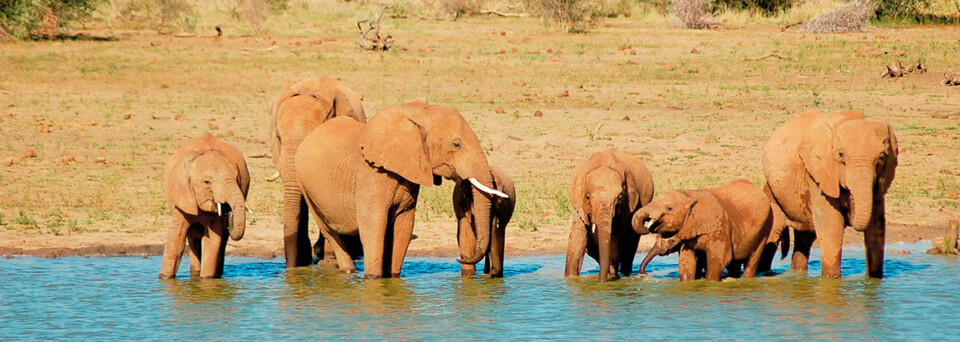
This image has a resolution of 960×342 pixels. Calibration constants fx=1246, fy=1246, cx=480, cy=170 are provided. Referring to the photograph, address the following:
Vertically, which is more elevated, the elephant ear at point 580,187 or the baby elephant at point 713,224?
the elephant ear at point 580,187

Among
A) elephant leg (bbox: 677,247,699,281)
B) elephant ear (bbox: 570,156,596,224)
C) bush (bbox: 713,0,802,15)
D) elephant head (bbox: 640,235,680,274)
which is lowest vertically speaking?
Answer: elephant leg (bbox: 677,247,699,281)

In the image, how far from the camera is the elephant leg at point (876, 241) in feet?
32.3

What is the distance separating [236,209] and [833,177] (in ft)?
15.1

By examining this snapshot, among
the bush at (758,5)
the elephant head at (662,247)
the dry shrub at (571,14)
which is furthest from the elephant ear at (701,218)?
the bush at (758,5)

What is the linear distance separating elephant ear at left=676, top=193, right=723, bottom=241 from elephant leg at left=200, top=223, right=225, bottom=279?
12.3 ft

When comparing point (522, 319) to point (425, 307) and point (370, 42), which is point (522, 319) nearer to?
point (425, 307)

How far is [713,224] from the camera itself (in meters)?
9.90

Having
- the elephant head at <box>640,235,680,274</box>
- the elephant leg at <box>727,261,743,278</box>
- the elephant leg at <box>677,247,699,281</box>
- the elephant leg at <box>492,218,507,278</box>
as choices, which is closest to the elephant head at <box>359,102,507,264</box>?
the elephant leg at <box>492,218,507,278</box>

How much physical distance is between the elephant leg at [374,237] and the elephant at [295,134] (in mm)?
1283

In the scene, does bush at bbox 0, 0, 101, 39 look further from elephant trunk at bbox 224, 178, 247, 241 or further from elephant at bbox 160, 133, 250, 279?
elephant trunk at bbox 224, 178, 247, 241

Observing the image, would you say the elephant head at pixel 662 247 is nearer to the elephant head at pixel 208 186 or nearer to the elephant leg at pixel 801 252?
the elephant leg at pixel 801 252

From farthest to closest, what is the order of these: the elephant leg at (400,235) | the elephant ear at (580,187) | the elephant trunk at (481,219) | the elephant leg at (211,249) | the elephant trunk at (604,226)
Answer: the elephant leg at (211,249)
the elephant leg at (400,235)
the elephant ear at (580,187)
the elephant trunk at (481,219)
the elephant trunk at (604,226)

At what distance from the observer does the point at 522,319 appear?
920 cm

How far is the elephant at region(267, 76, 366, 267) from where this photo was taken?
11312 millimetres
